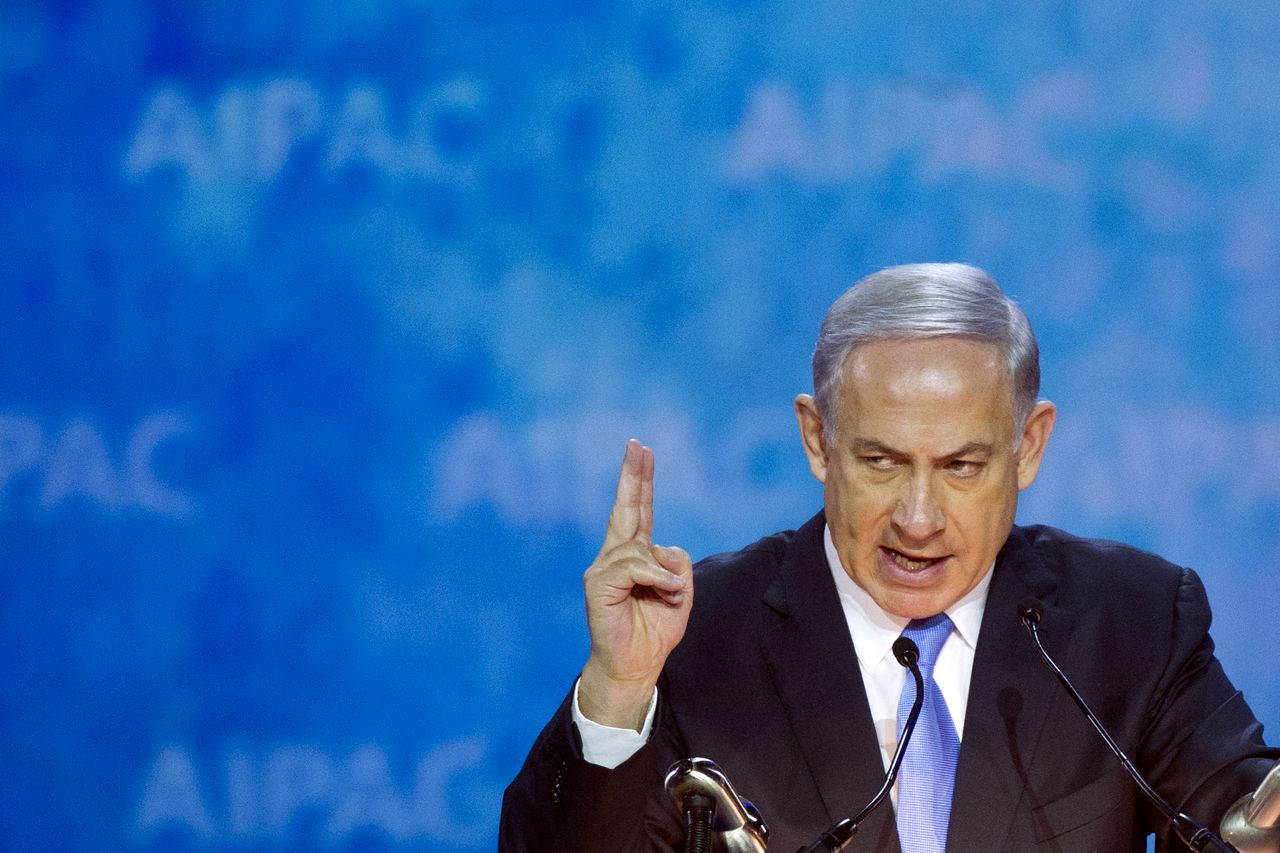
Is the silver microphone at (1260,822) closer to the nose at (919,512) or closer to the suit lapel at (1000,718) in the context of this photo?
the suit lapel at (1000,718)

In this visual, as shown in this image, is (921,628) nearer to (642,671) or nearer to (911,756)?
(911,756)

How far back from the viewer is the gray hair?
2.02 m

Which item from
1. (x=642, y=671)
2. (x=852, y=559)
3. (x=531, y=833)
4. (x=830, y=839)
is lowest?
(x=830, y=839)

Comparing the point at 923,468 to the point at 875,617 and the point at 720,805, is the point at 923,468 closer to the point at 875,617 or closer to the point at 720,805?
the point at 875,617

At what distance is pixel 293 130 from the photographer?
3.00m

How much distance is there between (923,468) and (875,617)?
0.29 metres

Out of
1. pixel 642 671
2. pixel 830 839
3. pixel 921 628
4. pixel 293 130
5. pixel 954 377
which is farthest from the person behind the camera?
pixel 293 130

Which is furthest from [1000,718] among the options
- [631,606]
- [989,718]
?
[631,606]

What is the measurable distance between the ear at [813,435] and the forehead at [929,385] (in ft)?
0.40

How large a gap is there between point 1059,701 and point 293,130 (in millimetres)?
1892

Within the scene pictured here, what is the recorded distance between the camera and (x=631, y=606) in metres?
1.86

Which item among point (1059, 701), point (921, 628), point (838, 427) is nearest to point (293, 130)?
point (838, 427)

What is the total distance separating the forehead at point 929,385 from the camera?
1.98 metres

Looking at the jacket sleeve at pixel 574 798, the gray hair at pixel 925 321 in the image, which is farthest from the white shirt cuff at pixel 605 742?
the gray hair at pixel 925 321
